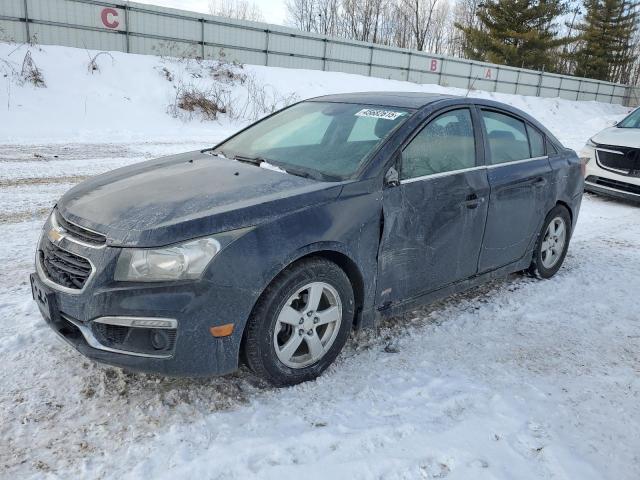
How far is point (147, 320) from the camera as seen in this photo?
2482mm

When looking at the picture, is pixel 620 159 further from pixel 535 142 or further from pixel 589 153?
pixel 535 142

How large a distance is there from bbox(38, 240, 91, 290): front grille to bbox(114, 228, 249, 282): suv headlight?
22 cm

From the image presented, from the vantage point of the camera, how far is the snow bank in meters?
12.6

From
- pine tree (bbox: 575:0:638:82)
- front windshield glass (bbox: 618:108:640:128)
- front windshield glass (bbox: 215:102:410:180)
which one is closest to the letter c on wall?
front windshield glass (bbox: 618:108:640:128)

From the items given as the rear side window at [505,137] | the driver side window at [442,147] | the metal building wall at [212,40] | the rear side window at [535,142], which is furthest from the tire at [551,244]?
the metal building wall at [212,40]

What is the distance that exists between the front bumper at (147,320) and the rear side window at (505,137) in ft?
8.39

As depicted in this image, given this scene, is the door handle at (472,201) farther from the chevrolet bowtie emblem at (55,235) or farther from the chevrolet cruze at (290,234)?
the chevrolet bowtie emblem at (55,235)

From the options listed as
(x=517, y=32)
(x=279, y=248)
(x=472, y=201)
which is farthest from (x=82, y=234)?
(x=517, y=32)

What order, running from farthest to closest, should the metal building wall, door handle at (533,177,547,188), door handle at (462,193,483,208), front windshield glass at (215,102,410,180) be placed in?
1. the metal building wall
2. door handle at (533,177,547,188)
3. door handle at (462,193,483,208)
4. front windshield glass at (215,102,410,180)

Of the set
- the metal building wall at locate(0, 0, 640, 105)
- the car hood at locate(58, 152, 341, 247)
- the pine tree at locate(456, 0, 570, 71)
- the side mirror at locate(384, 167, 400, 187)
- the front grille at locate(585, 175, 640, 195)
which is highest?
the pine tree at locate(456, 0, 570, 71)

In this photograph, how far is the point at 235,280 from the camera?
255cm

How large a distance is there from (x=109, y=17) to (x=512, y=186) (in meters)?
18.6

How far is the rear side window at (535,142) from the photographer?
4.61m

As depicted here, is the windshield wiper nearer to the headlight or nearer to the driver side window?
the driver side window
